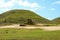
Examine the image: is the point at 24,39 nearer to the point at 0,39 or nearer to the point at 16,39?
the point at 16,39

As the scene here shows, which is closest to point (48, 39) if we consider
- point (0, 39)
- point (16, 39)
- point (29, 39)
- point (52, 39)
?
point (52, 39)

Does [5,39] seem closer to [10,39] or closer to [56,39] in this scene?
[10,39]

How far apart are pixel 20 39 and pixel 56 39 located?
6814 millimetres

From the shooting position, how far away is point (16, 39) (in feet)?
123

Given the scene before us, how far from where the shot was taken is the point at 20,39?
3753cm

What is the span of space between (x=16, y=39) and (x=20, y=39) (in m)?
0.76

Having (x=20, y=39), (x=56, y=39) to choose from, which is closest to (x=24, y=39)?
(x=20, y=39)

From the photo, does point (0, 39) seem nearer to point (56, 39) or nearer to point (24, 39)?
point (24, 39)

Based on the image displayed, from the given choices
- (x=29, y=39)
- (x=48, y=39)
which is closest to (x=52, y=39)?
(x=48, y=39)

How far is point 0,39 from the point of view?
3759 centimetres

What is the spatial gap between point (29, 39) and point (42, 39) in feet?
8.11

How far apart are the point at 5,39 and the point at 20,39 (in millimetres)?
2862

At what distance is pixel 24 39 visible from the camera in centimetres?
3756

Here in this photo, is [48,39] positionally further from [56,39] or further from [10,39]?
[10,39]
